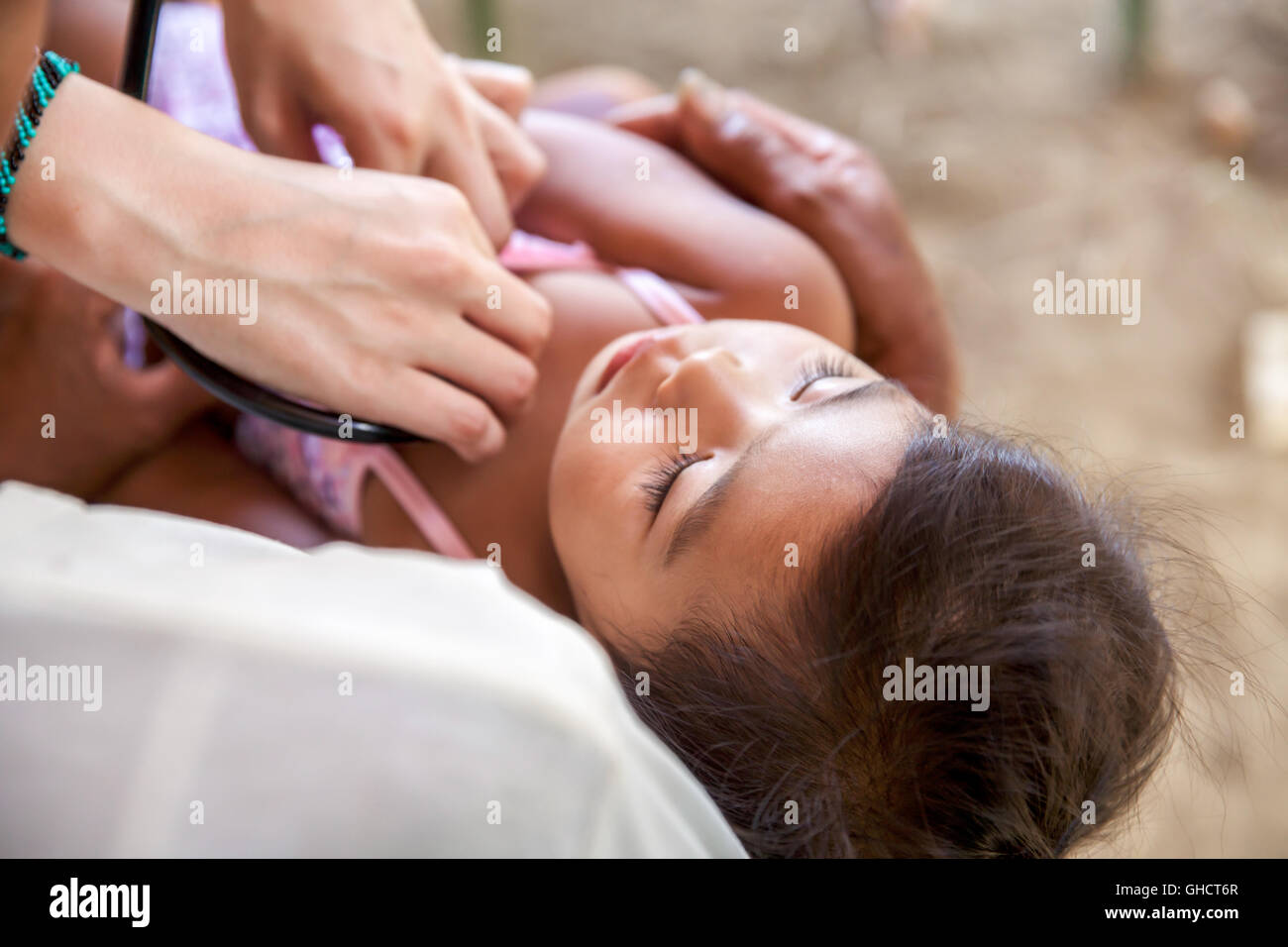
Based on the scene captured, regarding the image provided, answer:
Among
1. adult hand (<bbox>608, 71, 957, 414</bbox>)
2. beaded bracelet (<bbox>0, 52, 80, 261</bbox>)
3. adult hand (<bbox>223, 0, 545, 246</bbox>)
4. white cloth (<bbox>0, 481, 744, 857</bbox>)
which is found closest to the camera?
white cloth (<bbox>0, 481, 744, 857</bbox>)

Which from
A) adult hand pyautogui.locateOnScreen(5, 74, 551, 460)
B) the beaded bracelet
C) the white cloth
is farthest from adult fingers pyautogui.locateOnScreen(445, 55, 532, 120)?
the white cloth

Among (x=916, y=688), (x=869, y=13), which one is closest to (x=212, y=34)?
(x=916, y=688)

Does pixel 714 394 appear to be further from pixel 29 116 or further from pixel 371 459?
pixel 29 116

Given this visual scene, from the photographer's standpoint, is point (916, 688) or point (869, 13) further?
point (869, 13)

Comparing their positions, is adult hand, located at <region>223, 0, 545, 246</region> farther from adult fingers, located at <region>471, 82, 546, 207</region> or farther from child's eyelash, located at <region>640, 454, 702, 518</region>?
child's eyelash, located at <region>640, 454, 702, 518</region>

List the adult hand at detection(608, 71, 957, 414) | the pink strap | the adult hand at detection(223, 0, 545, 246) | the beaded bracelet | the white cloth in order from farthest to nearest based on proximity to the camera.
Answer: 1. the adult hand at detection(608, 71, 957, 414)
2. the pink strap
3. the adult hand at detection(223, 0, 545, 246)
4. the beaded bracelet
5. the white cloth

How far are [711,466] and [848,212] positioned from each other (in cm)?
44

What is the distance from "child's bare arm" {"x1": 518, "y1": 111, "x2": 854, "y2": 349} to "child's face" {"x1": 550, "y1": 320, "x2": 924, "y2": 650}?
0.14 m

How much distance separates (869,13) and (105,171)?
1.87 m

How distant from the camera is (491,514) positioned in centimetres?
90

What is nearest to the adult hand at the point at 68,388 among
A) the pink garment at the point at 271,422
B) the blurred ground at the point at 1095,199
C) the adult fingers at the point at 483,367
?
the pink garment at the point at 271,422

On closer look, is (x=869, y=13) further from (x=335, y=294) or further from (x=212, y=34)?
(x=335, y=294)

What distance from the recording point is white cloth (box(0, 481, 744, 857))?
382 mm

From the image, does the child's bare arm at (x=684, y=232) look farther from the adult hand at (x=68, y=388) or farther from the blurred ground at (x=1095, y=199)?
the blurred ground at (x=1095, y=199)
